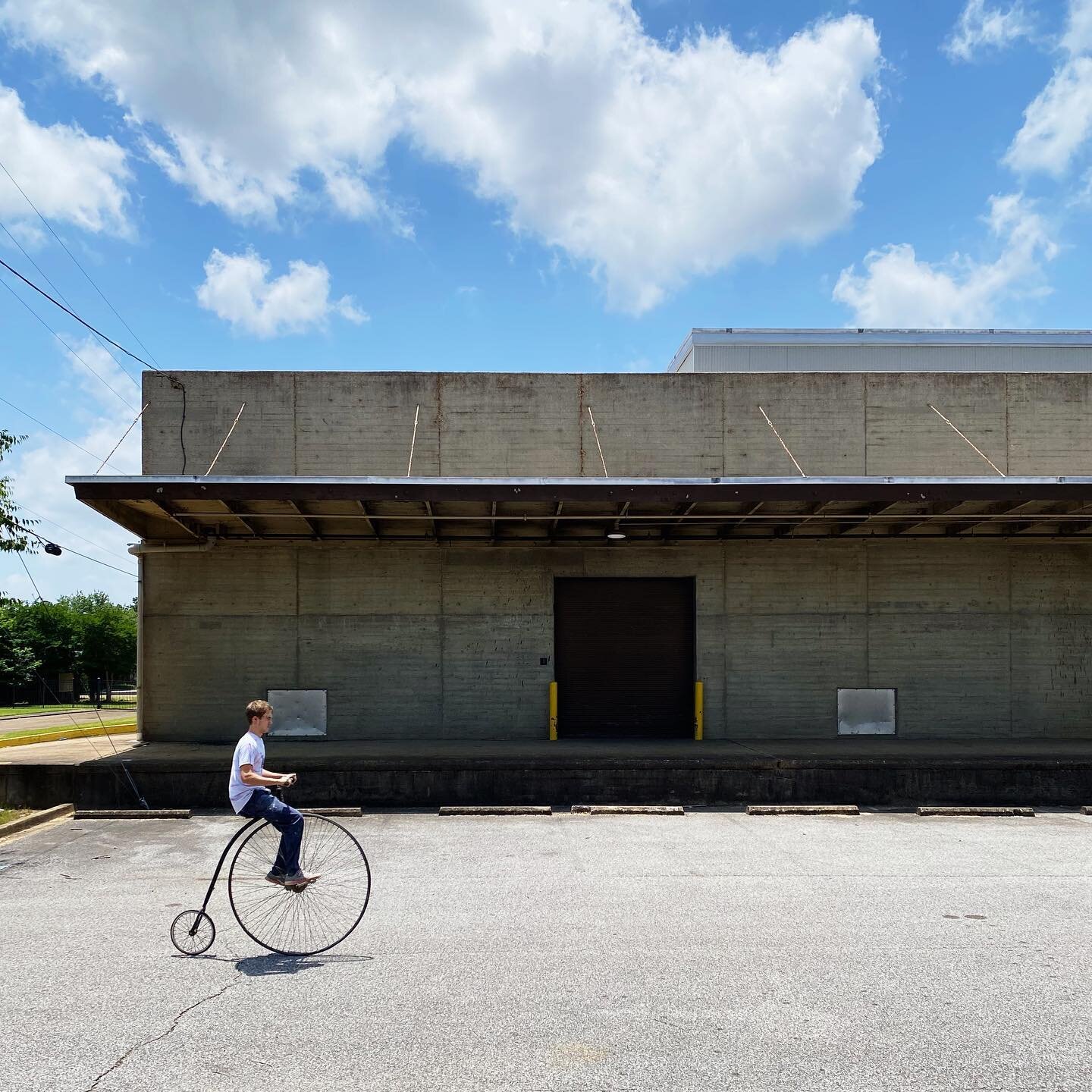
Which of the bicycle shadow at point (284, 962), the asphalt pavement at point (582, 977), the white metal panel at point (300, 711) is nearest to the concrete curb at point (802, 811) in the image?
the asphalt pavement at point (582, 977)

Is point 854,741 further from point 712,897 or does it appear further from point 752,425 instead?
point 712,897

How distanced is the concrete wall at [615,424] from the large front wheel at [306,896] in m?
9.47

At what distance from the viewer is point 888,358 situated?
30750 mm

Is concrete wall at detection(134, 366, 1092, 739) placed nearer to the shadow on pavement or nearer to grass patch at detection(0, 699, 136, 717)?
the shadow on pavement

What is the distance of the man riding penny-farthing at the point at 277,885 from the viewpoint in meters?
6.59

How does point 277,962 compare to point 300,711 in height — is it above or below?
below

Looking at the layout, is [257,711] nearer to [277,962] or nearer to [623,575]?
[277,962]

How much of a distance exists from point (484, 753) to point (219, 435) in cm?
818

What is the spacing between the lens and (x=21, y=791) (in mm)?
13500

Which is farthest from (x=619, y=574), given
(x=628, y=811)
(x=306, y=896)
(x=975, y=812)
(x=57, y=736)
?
(x=57, y=736)

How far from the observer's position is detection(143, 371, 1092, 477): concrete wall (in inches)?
681

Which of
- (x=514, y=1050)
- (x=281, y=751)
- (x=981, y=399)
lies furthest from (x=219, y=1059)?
(x=981, y=399)

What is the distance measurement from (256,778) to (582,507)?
388 inches

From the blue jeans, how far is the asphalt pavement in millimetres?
Result: 679
